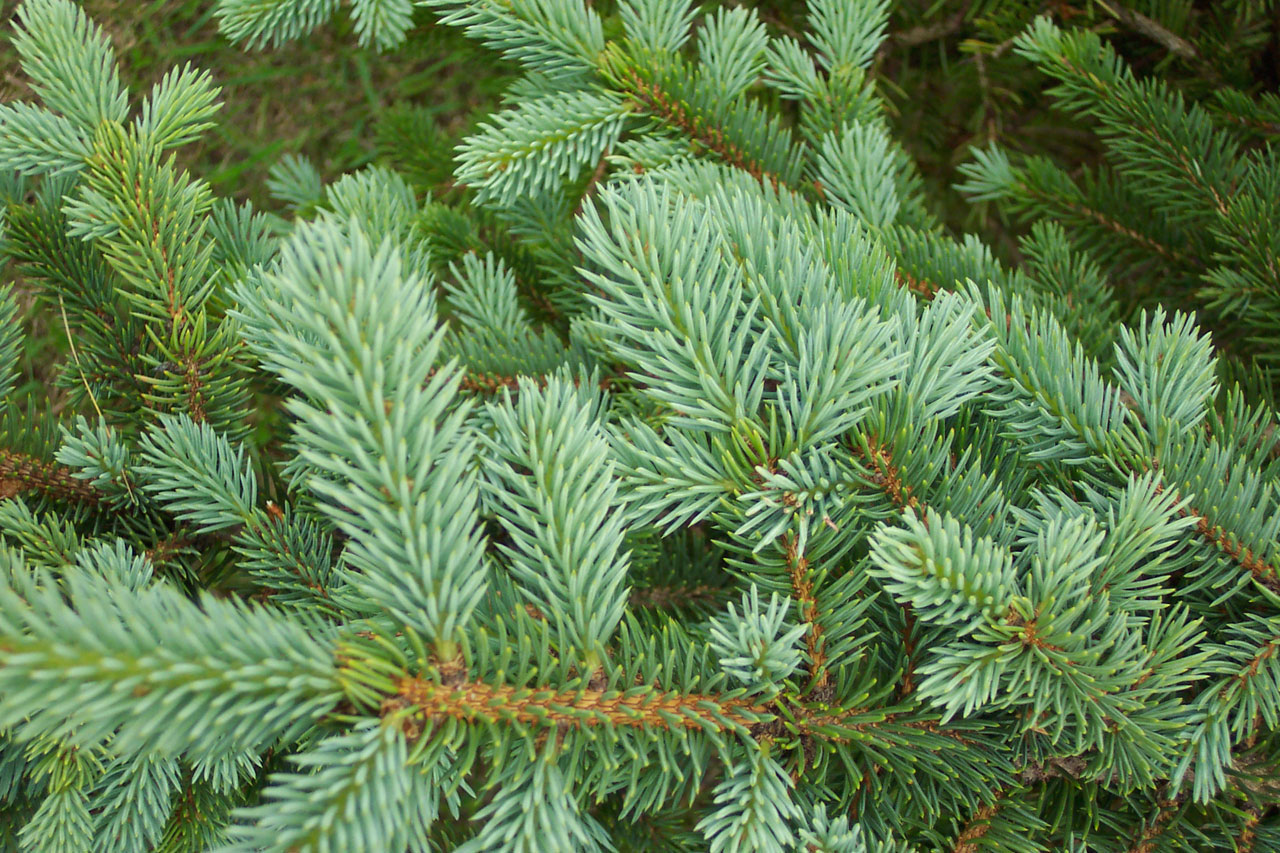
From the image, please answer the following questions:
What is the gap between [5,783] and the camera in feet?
2.25

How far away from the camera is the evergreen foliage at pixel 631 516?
0.46m

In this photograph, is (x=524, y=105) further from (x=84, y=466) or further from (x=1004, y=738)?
(x=1004, y=738)

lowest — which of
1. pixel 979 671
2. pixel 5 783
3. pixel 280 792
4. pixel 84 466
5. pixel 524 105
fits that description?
pixel 5 783

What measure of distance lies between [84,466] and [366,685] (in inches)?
17.1

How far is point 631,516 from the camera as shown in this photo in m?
0.55

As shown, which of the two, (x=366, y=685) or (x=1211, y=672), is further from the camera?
(x=1211, y=672)

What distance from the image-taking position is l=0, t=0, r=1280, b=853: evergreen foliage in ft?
1.50

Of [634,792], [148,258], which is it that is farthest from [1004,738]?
[148,258]

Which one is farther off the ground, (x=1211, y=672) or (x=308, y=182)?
(x=1211, y=672)

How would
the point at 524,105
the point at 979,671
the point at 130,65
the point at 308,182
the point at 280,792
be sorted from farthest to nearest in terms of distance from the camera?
the point at 130,65
the point at 308,182
the point at 524,105
the point at 979,671
the point at 280,792

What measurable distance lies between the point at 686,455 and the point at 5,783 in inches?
24.7

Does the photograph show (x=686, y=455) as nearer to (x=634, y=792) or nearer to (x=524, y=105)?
(x=634, y=792)

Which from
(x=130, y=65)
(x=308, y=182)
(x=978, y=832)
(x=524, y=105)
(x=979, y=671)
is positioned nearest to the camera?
(x=979, y=671)

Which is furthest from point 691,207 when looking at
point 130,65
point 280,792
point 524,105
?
point 130,65
